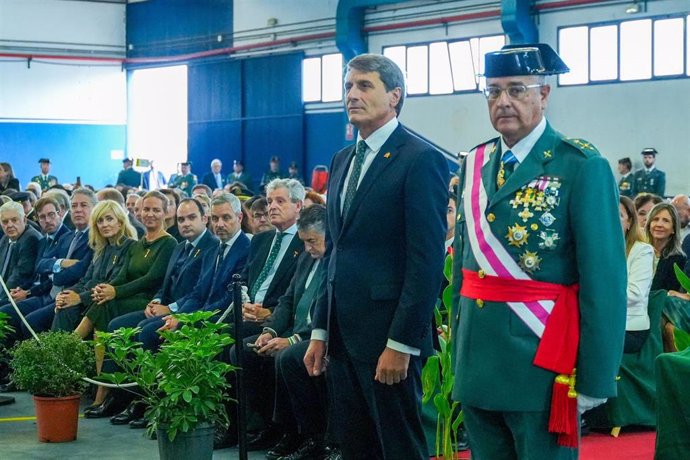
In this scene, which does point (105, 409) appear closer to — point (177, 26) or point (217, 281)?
point (217, 281)

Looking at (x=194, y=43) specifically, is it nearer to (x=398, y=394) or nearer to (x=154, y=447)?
(x=154, y=447)

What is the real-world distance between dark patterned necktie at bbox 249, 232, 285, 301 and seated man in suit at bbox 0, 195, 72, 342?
7.54 ft

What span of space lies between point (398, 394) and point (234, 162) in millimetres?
18386

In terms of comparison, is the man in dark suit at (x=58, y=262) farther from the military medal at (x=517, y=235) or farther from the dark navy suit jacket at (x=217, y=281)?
the military medal at (x=517, y=235)

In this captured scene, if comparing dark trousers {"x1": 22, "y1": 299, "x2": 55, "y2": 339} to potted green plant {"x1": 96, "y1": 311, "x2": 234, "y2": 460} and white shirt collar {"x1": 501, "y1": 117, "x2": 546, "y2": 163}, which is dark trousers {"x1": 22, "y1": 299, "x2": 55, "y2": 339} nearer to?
potted green plant {"x1": 96, "y1": 311, "x2": 234, "y2": 460}

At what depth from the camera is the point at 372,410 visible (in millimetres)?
2852

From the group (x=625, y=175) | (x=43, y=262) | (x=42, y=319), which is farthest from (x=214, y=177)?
(x=42, y=319)

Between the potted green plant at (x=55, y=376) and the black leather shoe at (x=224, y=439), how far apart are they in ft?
2.39

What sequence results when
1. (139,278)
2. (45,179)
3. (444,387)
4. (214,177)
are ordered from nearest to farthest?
(444,387) < (139,278) < (45,179) < (214,177)

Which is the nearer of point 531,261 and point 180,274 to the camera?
point 531,261


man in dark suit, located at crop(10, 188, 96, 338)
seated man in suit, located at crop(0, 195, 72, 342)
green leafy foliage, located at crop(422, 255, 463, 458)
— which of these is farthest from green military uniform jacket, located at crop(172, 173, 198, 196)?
green leafy foliage, located at crop(422, 255, 463, 458)

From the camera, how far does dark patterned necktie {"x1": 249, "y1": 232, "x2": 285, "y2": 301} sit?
5293 millimetres

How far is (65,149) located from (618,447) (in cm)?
1980

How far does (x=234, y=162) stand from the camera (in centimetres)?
2100
